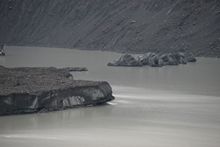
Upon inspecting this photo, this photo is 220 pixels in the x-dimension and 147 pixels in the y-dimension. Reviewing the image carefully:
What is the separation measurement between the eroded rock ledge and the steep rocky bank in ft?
110

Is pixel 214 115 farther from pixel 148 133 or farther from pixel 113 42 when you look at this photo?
pixel 113 42

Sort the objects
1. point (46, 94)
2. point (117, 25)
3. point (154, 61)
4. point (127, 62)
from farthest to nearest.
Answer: point (117, 25), point (154, 61), point (127, 62), point (46, 94)

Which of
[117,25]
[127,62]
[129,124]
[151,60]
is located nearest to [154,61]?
[151,60]

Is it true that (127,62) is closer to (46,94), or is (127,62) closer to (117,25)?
(46,94)

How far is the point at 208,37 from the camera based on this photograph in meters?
51.8

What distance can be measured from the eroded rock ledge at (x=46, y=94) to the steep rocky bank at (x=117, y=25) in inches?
1317

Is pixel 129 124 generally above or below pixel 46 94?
below

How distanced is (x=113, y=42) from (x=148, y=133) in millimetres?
50867

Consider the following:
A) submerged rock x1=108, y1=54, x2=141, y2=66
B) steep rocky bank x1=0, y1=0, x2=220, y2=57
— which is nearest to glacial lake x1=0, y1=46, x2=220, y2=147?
submerged rock x1=108, y1=54, x2=141, y2=66

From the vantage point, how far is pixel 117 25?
65.6 meters

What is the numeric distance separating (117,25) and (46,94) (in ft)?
168

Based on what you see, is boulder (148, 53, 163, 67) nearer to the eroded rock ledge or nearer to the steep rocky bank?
the steep rocky bank

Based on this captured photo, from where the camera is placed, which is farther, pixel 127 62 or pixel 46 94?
pixel 127 62

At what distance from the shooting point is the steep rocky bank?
54.3m
